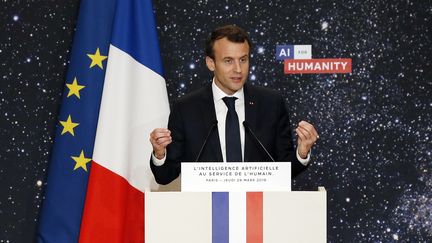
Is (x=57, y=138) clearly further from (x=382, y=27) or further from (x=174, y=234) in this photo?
(x=382, y=27)

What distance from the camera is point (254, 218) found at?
1943mm

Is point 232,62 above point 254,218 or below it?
above

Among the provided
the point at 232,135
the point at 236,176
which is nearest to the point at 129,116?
the point at 232,135

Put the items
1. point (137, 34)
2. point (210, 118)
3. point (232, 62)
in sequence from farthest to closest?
point (137, 34) < point (210, 118) < point (232, 62)

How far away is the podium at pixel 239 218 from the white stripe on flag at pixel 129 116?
149cm

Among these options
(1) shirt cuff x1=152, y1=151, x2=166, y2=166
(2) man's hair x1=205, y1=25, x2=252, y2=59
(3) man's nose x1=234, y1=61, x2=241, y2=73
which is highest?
(2) man's hair x1=205, y1=25, x2=252, y2=59

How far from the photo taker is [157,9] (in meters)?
3.71

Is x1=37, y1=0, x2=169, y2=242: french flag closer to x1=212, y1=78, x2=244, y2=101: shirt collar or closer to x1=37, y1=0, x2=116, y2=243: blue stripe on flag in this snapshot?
x1=37, y1=0, x2=116, y2=243: blue stripe on flag

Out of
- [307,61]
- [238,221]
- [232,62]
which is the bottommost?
[238,221]

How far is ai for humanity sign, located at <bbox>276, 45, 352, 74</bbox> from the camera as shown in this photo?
3.71 m

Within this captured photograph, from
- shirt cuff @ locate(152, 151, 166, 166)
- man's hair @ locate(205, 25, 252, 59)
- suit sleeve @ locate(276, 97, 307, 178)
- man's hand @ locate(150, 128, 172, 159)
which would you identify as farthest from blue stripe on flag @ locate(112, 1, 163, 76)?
man's hand @ locate(150, 128, 172, 159)

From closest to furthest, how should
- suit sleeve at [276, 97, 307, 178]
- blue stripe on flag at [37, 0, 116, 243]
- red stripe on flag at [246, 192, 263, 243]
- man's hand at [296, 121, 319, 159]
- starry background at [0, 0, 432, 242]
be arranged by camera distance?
1. red stripe on flag at [246, 192, 263, 243]
2. man's hand at [296, 121, 319, 159]
3. suit sleeve at [276, 97, 307, 178]
4. blue stripe on flag at [37, 0, 116, 243]
5. starry background at [0, 0, 432, 242]

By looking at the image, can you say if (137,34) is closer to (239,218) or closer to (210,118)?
(210,118)

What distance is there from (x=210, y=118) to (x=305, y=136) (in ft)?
1.90
